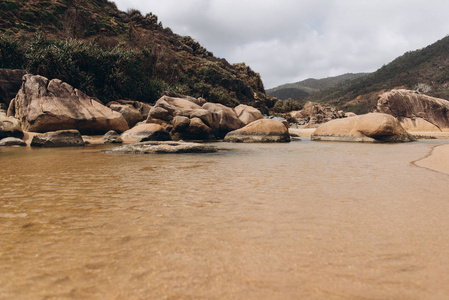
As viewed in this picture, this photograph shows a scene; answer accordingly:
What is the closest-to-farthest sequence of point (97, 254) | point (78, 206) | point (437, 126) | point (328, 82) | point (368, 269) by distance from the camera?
point (368, 269) → point (97, 254) → point (78, 206) → point (437, 126) → point (328, 82)

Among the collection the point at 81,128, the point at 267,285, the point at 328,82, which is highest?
the point at 328,82

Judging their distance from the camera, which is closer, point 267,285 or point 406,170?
point 267,285

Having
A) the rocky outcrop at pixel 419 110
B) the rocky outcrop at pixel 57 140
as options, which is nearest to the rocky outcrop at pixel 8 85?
the rocky outcrop at pixel 57 140

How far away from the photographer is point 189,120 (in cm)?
1218

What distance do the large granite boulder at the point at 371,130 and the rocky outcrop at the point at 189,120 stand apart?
18.6 feet

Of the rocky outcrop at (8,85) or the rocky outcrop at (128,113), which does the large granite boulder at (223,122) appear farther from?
the rocky outcrop at (8,85)

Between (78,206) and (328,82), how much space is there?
13557 cm

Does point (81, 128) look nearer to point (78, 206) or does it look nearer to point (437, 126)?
point (78, 206)

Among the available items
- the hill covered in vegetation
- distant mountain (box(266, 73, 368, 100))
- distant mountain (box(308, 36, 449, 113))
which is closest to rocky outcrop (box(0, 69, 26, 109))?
the hill covered in vegetation

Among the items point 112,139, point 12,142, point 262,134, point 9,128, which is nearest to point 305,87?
point 262,134

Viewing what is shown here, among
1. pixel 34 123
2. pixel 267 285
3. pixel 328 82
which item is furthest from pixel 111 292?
pixel 328 82

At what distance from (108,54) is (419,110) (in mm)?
22261

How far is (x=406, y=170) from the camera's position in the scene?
12.6 ft

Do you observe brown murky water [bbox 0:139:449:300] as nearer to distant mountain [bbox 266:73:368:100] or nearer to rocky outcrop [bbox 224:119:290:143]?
rocky outcrop [bbox 224:119:290:143]
